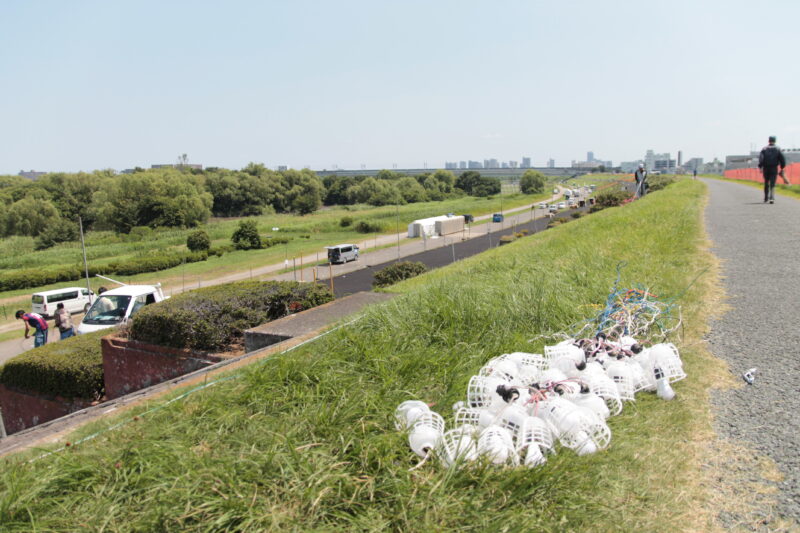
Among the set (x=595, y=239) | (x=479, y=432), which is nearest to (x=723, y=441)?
(x=479, y=432)

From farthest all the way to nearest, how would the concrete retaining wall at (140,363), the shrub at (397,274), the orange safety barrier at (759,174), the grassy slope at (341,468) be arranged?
the orange safety barrier at (759,174)
the shrub at (397,274)
the concrete retaining wall at (140,363)
the grassy slope at (341,468)

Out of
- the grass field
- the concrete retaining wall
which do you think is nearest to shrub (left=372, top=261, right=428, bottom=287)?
the concrete retaining wall

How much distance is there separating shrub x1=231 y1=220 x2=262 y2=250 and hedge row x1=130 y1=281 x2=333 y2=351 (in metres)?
47.6

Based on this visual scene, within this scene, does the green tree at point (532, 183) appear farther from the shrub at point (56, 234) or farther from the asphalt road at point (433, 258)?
the shrub at point (56, 234)

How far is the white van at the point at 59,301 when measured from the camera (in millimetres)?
27359

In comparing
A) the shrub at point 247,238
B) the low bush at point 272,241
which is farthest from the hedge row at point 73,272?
the low bush at point 272,241

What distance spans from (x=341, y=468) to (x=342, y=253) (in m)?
36.6

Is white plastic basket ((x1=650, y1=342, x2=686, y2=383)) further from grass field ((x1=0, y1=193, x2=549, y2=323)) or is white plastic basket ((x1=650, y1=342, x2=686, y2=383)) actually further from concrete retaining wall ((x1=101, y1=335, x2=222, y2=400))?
grass field ((x1=0, y1=193, x2=549, y2=323))

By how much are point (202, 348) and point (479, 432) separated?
500cm

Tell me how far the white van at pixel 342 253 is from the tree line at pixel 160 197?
44.4 metres

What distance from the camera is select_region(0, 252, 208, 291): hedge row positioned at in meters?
40.1

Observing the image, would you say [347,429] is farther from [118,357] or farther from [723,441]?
[118,357]

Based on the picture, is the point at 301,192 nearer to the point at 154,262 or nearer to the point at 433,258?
the point at 154,262

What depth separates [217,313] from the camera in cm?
698
